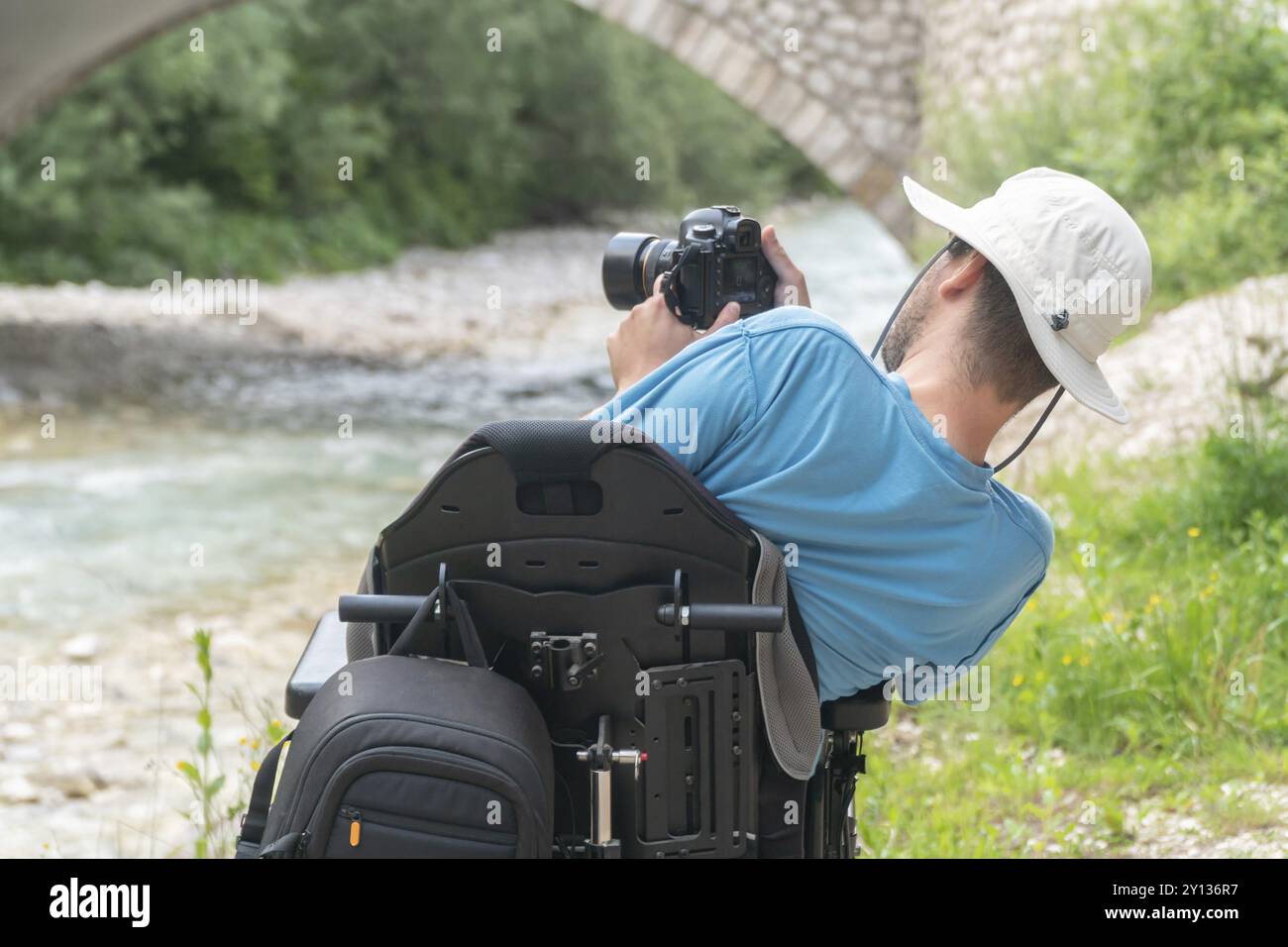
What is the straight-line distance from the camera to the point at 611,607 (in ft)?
4.15

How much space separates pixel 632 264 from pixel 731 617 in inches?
19.3

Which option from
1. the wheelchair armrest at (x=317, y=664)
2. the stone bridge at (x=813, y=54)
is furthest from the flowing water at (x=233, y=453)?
the wheelchair armrest at (x=317, y=664)

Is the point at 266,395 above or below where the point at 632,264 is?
above

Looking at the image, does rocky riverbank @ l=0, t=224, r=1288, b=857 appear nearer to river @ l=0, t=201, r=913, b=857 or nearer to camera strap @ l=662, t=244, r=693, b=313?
river @ l=0, t=201, r=913, b=857

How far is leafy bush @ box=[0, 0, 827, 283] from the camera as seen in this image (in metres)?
13.6

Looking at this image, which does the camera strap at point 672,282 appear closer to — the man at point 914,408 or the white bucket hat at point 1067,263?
the man at point 914,408

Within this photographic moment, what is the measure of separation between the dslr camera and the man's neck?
19 centimetres

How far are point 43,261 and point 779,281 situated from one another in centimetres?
1295

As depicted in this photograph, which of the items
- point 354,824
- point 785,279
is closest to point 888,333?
point 785,279

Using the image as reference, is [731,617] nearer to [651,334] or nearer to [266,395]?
[651,334]
